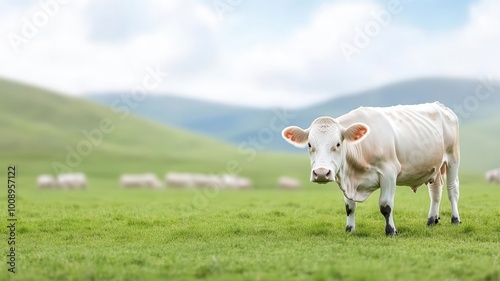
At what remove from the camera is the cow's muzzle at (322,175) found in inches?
499

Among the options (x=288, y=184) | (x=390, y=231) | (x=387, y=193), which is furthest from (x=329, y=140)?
(x=288, y=184)

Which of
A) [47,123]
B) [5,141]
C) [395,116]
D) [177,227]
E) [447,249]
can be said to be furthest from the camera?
[47,123]

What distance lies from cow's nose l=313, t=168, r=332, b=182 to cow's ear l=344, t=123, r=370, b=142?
3.63 ft

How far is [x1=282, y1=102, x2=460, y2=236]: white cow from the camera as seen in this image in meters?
13.3

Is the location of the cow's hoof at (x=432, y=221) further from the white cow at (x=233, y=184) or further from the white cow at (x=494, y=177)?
the white cow at (x=233, y=184)

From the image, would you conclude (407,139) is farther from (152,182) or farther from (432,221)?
(152,182)

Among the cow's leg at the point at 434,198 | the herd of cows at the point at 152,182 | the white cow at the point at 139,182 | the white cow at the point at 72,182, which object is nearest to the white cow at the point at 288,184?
the herd of cows at the point at 152,182

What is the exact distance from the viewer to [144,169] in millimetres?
90375

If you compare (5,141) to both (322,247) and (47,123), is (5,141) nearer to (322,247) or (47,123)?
(47,123)

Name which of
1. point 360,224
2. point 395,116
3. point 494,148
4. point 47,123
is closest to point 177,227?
point 360,224

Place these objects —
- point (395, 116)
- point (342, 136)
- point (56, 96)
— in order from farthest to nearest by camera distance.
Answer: point (56, 96) < point (395, 116) < point (342, 136)

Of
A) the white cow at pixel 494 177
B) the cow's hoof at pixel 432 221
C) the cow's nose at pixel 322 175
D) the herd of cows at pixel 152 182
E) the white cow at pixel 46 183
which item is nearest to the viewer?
the cow's nose at pixel 322 175

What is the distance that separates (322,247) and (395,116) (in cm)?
428

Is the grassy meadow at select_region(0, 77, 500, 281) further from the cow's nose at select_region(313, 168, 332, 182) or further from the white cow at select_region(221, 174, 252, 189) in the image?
the white cow at select_region(221, 174, 252, 189)
